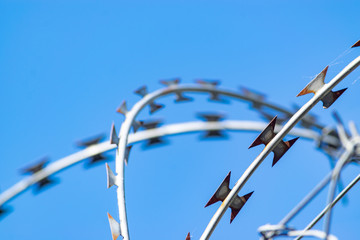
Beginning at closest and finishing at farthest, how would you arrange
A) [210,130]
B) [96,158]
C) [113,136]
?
[113,136]
[96,158]
[210,130]

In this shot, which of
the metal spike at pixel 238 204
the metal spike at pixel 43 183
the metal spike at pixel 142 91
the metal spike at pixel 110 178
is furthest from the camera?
the metal spike at pixel 142 91

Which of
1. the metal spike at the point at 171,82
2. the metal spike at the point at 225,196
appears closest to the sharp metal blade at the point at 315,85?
the metal spike at the point at 225,196

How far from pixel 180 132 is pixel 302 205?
10.2ft

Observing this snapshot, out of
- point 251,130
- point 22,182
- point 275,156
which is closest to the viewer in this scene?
point 275,156

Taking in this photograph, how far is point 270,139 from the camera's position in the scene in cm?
541

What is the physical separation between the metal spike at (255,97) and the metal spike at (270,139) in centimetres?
584

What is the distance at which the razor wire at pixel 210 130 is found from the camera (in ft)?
17.3

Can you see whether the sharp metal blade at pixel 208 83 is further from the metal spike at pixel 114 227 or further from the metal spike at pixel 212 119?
the metal spike at pixel 114 227

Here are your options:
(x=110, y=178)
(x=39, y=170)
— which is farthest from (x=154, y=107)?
(x=110, y=178)

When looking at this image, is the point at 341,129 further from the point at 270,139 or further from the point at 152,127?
the point at 270,139

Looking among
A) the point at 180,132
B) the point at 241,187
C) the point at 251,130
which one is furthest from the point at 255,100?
the point at 241,187

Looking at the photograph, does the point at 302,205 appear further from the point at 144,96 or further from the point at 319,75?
the point at 319,75

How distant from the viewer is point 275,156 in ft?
18.3

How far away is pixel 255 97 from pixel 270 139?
610 centimetres
